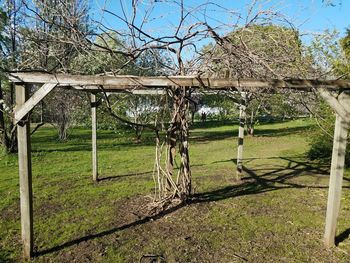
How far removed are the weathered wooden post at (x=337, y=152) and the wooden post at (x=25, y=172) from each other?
359 centimetres

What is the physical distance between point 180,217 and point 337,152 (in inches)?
100.0

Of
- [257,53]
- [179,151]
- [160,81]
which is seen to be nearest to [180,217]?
[179,151]

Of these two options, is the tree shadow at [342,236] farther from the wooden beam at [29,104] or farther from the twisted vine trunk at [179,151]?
the wooden beam at [29,104]

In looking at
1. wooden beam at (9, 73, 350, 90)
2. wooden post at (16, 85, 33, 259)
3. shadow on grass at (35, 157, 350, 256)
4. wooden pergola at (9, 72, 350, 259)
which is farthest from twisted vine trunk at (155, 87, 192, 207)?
wooden post at (16, 85, 33, 259)

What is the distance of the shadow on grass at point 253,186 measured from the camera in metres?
4.56

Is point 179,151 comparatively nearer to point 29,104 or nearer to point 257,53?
point 257,53

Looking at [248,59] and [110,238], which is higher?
[248,59]

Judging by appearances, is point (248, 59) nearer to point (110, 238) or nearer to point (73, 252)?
point (110, 238)

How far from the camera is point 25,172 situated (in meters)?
3.83

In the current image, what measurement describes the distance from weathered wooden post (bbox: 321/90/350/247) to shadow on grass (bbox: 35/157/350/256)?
1.29 ft

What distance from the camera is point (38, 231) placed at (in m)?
4.59

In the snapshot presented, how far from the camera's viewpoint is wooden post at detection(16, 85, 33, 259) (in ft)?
12.2

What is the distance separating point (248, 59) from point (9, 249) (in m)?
4.16

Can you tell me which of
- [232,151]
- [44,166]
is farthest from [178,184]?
[232,151]
